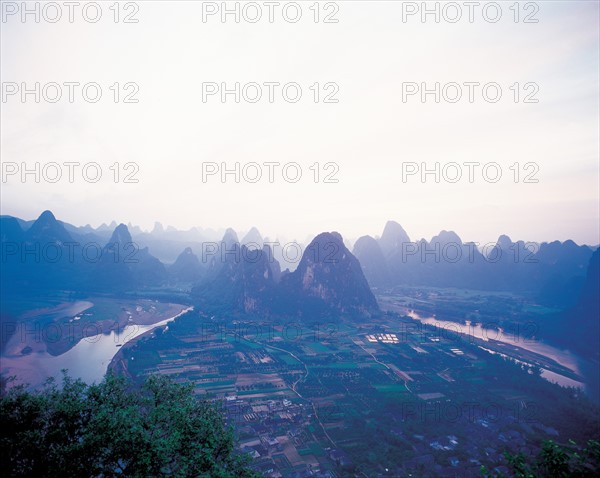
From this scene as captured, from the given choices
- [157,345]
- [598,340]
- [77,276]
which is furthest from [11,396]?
[77,276]

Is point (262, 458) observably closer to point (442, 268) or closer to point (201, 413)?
point (201, 413)

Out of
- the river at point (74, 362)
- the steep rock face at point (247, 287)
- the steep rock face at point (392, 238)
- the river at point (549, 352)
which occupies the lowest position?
the river at point (549, 352)

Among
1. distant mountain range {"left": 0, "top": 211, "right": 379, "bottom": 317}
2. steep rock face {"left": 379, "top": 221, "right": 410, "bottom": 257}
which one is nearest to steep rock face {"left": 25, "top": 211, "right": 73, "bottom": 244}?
distant mountain range {"left": 0, "top": 211, "right": 379, "bottom": 317}

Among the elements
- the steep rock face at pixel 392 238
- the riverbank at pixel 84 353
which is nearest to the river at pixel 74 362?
the riverbank at pixel 84 353

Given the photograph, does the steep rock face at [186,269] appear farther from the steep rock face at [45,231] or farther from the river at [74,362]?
the river at [74,362]

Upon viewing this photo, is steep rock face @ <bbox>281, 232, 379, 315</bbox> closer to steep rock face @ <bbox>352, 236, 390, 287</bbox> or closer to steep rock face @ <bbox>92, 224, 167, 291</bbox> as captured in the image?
steep rock face @ <bbox>352, 236, 390, 287</bbox>

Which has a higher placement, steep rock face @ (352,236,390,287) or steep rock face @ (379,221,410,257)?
steep rock face @ (379,221,410,257)

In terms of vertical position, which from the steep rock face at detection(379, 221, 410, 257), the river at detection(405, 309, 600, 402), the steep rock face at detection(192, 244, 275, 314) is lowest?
the river at detection(405, 309, 600, 402)
